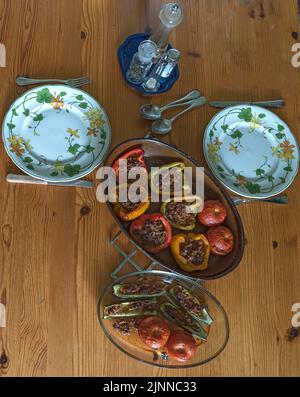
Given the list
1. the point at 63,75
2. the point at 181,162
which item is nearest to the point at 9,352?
the point at 181,162

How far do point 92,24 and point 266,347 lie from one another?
0.84m

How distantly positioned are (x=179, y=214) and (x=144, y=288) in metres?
0.17

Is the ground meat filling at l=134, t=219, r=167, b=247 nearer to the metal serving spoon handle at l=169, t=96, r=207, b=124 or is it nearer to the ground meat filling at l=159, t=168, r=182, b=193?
the ground meat filling at l=159, t=168, r=182, b=193

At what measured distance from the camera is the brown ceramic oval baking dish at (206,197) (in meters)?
0.81

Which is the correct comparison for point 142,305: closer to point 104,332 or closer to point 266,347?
point 104,332

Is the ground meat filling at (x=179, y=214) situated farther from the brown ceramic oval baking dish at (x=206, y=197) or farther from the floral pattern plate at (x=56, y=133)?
the floral pattern plate at (x=56, y=133)

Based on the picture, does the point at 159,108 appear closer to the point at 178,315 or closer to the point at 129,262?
the point at 129,262

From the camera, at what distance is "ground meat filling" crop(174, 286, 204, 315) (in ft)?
2.70

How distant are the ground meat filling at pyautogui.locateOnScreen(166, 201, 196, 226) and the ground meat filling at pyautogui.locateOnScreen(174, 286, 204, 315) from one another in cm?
13

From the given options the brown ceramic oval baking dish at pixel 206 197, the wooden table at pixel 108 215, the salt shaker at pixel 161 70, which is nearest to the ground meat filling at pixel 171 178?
the brown ceramic oval baking dish at pixel 206 197

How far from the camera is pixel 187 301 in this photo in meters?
0.83

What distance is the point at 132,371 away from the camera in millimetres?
830

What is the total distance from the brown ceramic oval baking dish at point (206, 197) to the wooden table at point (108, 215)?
9 centimetres

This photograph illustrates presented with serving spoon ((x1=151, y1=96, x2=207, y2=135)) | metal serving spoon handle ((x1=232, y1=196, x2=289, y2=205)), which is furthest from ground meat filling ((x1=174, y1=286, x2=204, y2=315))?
serving spoon ((x1=151, y1=96, x2=207, y2=135))
